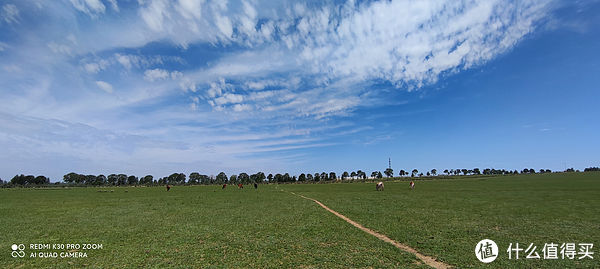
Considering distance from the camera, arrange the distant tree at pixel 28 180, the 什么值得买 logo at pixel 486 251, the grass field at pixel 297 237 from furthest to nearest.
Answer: the distant tree at pixel 28 180 → the 什么值得买 logo at pixel 486 251 → the grass field at pixel 297 237

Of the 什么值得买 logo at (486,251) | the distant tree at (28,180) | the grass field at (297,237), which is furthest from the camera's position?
the distant tree at (28,180)

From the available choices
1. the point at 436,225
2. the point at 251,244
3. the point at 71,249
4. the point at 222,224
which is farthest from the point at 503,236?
the point at 71,249

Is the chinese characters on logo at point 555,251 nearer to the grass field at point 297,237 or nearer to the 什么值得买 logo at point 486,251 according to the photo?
the grass field at point 297,237

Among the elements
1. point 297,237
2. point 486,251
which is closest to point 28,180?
point 297,237

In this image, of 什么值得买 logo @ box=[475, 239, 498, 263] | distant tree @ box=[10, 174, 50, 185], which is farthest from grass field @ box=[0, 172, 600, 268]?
distant tree @ box=[10, 174, 50, 185]

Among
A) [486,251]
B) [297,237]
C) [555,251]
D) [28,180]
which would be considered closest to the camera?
[555,251]

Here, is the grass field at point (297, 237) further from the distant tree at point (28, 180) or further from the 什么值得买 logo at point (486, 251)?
the distant tree at point (28, 180)

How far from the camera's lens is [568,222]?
56.6ft

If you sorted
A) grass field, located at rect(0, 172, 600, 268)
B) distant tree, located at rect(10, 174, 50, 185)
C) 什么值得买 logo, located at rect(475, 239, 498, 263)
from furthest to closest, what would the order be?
distant tree, located at rect(10, 174, 50, 185) → 什么值得买 logo, located at rect(475, 239, 498, 263) → grass field, located at rect(0, 172, 600, 268)

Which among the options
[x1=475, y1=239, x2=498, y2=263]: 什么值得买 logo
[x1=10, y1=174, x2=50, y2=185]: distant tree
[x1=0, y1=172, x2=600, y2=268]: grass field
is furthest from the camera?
[x1=10, y1=174, x2=50, y2=185]: distant tree

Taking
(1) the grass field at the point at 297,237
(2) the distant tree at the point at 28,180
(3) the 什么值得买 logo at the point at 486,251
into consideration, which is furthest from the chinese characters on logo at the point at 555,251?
(2) the distant tree at the point at 28,180

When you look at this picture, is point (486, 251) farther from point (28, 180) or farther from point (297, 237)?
point (28, 180)

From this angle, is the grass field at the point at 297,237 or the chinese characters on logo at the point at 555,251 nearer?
the grass field at the point at 297,237

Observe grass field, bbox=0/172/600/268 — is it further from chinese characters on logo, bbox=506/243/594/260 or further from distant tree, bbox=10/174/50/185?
distant tree, bbox=10/174/50/185
